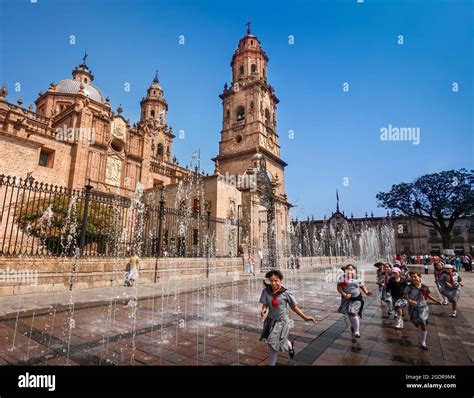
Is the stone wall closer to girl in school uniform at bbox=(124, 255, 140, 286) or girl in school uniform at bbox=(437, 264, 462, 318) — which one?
girl in school uniform at bbox=(124, 255, 140, 286)

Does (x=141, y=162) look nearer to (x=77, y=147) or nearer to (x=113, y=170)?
(x=113, y=170)

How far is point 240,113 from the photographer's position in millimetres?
44688

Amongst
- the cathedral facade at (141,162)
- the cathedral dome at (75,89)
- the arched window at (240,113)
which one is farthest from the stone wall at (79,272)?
the arched window at (240,113)

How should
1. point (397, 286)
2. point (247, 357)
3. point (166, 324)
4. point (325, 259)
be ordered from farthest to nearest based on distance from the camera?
point (325, 259), point (397, 286), point (166, 324), point (247, 357)

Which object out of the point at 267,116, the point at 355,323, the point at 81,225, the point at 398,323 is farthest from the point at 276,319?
the point at 267,116

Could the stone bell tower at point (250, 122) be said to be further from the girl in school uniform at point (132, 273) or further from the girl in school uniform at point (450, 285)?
the girl in school uniform at point (450, 285)

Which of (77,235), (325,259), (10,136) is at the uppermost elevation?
(10,136)

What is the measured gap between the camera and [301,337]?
4.50 metres

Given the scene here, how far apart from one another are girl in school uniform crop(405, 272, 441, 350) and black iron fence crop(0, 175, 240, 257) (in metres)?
7.61

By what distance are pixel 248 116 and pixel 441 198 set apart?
30018 mm

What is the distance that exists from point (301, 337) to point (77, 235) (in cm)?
1161

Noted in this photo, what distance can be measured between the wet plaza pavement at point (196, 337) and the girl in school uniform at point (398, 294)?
24 centimetres
